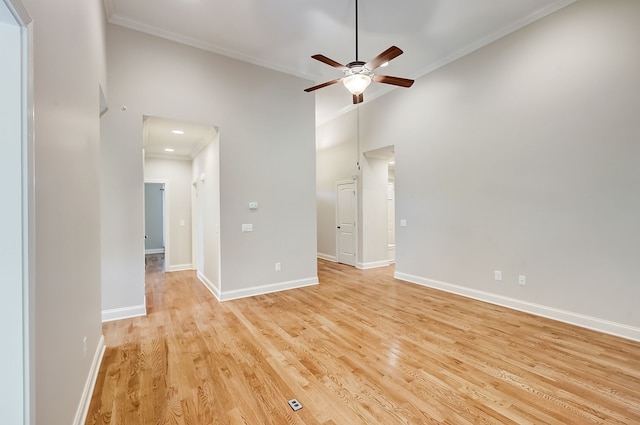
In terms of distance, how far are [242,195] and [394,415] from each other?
11.5ft

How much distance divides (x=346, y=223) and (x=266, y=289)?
2985mm

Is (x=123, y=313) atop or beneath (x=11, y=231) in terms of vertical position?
beneath

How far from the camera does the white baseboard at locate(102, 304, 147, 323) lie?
140 inches

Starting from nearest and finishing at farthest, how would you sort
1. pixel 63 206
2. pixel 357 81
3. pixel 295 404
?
pixel 63 206, pixel 295 404, pixel 357 81

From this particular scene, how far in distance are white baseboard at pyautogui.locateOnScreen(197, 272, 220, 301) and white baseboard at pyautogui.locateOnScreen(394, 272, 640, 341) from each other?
353 centimetres

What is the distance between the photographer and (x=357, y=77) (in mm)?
3049

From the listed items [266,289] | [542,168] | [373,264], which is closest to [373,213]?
[373,264]

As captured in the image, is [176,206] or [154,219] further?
[154,219]

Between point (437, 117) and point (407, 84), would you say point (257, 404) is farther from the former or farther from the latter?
point (437, 117)

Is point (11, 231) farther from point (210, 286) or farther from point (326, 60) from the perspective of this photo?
point (210, 286)

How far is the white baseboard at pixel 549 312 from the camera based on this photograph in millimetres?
3020

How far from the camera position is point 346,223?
23.1 feet

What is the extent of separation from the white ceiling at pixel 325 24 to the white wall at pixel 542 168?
0.36 m

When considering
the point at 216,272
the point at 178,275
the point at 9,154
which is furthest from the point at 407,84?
the point at 178,275
